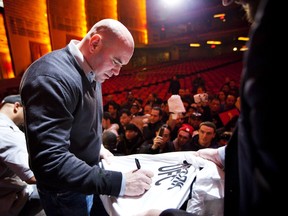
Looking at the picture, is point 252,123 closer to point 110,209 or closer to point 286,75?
point 286,75

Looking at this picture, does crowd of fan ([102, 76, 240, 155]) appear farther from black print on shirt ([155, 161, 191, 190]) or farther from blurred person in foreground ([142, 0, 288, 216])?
blurred person in foreground ([142, 0, 288, 216])

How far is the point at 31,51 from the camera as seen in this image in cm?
773

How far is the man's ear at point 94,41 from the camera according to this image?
1059 millimetres

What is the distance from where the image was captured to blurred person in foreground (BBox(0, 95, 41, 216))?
1.57m

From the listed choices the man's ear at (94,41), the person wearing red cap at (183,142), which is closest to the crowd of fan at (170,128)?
the person wearing red cap at (183,142)

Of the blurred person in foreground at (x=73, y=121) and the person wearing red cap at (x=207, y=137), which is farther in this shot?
the person wearing red cap at (x=207, y=137)

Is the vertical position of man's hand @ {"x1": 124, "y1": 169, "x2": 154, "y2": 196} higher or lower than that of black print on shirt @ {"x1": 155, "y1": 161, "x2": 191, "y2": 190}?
higher

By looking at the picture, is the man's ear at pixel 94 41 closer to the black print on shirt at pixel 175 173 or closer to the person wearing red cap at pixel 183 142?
the black print on shirt at pixel 175 173


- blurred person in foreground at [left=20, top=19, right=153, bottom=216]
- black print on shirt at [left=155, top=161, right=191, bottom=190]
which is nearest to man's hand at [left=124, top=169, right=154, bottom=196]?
blurred person in foreground at [left=20, top=19, right=153, bottom=216]

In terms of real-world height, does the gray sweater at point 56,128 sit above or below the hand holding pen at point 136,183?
above

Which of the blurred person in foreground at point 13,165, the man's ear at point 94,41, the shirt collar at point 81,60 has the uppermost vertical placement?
the man's ear at point 94,41

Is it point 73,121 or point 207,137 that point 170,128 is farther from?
point 73,121

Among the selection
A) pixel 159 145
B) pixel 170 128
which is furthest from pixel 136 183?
pixel 170 128

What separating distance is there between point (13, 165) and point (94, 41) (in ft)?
3.66
